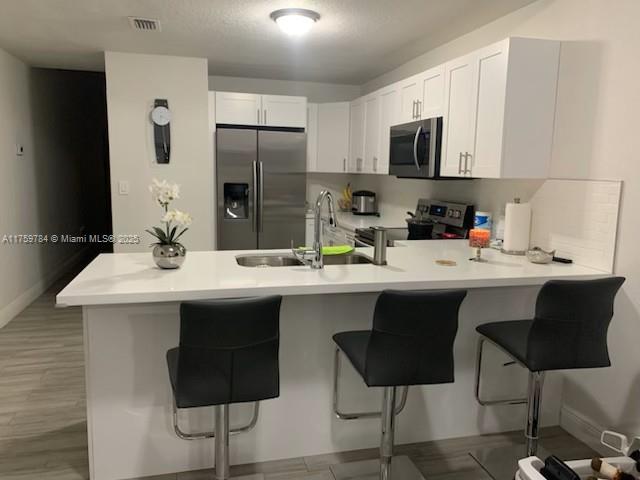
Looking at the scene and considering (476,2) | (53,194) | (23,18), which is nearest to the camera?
(476,2)

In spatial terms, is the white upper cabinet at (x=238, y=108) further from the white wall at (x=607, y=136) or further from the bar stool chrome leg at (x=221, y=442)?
the bar stool chrome leg at (x=221, y=442)

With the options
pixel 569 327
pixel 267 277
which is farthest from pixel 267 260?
pixel 569 327

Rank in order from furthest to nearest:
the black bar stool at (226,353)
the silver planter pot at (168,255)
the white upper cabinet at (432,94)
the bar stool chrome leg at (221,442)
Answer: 1. the white upper cabinet at (432,94)
2. the silver planter pot at (168,255)
3. the bar stool chrome leg at (221,442)
4. the black bar stool at (226,353)

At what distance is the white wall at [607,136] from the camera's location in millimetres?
2260

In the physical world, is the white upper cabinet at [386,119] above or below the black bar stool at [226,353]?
above

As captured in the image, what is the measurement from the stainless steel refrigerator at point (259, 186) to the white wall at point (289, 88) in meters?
0.82

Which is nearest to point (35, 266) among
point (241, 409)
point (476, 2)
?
point (241, 409)

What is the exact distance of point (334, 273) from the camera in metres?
2.18

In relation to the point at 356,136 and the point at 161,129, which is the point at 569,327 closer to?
the point at 356,136

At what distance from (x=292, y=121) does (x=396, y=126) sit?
1.37 metres

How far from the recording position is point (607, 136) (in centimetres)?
239

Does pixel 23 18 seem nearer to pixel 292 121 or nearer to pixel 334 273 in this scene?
pixel 292 121

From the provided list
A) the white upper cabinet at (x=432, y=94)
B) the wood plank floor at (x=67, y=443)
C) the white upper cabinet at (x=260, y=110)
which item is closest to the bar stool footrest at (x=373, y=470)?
the wood plank floor at (x=67, y=443)

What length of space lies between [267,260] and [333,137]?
2797mm
